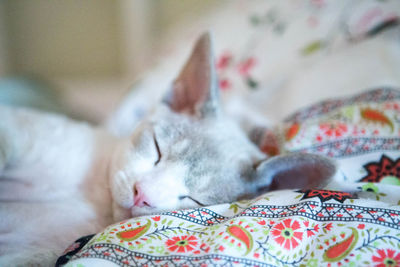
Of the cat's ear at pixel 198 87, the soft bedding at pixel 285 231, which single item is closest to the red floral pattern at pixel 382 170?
the soft bedding at pixel 285 231

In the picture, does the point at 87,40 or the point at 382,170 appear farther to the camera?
the point at 87,40

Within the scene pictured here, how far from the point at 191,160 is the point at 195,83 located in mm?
312

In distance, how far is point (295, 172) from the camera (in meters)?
0.84

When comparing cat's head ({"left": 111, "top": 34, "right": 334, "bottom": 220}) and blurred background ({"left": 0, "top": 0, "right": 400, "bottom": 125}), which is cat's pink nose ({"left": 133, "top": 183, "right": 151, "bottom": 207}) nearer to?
cat's head ({"left": 111, "top": 34, "right": 334, "bottom": 220})

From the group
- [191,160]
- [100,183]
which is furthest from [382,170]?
[100,183]

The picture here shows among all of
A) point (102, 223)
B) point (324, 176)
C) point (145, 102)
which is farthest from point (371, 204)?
point (145, 102)

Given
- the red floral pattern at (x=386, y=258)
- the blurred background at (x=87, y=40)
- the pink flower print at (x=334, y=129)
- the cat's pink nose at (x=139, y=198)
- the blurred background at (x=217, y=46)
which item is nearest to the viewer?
the red floral pattern at (x=386, y=258)

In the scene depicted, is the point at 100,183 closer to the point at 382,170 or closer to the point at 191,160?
the point at 191,160

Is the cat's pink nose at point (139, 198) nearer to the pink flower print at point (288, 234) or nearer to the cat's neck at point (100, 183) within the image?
the cat's neck at point (100, 183)

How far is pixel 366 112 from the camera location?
92 centimetres

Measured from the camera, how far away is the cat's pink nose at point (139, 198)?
0.77 m

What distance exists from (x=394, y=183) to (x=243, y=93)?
0.83m

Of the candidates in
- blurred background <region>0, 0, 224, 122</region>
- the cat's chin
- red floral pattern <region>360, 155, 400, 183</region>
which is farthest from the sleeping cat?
blurred background <region>0, 0, 224, 122</region>

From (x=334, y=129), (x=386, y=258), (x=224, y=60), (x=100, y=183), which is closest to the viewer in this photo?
(x=386, y=258)
